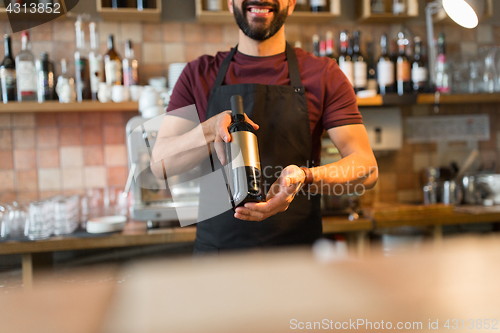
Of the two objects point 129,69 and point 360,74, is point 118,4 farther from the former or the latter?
point 360,74

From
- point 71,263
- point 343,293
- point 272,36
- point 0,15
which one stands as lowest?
point 71,263

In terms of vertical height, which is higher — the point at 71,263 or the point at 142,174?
the point at 142,174

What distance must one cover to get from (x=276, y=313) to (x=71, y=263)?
195 cm

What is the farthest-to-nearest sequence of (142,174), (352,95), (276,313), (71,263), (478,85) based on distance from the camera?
(478,85)
(71,263)
(142,174)
(352,95)
(276,313)

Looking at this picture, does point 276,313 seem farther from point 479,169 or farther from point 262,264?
point 479,169

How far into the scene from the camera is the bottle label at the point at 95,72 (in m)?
1.94

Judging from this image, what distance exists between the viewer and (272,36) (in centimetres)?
110

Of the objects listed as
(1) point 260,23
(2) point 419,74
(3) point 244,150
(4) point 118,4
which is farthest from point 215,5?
(3) point 244,150

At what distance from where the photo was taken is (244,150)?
2.37 ft

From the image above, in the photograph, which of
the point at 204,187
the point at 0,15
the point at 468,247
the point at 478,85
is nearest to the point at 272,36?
the point at 204,187

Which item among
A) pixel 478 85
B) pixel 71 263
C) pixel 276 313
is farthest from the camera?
pixel 478 85

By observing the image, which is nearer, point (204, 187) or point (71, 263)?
point (204, 187)

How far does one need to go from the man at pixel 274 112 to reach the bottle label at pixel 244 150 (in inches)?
10.3

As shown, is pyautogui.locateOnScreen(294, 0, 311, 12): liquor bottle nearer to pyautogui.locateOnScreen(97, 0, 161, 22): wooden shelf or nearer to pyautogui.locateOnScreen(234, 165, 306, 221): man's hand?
pyautogui.locateOnScreen(97, 0, 161, 22): wooden shelf
